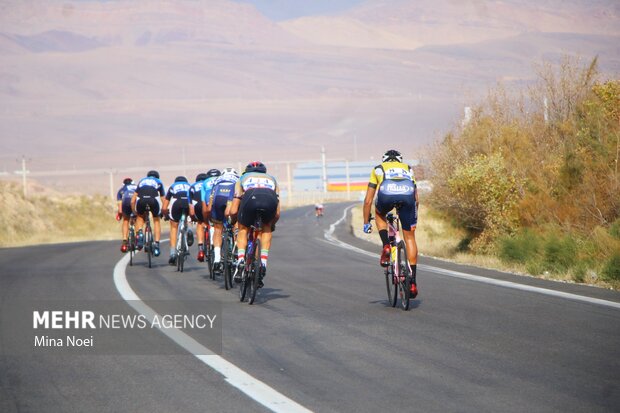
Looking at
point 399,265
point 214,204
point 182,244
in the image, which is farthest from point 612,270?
point 182,244

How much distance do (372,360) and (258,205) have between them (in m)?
4.83

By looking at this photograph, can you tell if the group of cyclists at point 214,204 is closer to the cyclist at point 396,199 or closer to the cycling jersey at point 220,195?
the cycling jersey at point 220,195

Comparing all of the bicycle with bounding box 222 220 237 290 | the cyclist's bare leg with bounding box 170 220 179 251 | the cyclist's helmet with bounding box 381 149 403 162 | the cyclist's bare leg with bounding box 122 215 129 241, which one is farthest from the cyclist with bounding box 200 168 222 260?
the cyclist's helmet with bounding box 381 149 403 162

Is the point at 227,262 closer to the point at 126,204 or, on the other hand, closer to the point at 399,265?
the point at 399,265

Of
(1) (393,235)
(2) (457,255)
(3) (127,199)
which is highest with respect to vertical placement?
(1) (393,235)

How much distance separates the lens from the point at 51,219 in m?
60.5

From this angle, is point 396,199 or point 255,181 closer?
point 396,199

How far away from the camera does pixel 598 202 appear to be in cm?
1972

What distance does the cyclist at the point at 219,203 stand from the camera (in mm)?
17438

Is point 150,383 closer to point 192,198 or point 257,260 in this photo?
point 257,260

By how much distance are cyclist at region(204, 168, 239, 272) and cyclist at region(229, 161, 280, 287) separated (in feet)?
11.1

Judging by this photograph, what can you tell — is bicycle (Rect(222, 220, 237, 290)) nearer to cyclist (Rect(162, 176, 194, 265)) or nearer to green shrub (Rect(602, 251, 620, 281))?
cyclist (Rect(162, 176, 194, 265))

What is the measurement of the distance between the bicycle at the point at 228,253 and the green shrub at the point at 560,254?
5476mm

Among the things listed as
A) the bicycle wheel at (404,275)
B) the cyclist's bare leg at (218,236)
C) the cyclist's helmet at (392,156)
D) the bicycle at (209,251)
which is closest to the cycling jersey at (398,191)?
the cyclist's helmet at (392,156)
